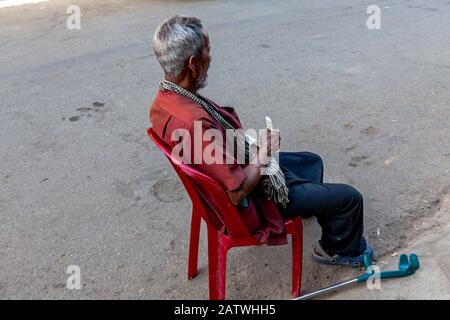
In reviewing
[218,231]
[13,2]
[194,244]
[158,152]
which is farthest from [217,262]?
[13,2]

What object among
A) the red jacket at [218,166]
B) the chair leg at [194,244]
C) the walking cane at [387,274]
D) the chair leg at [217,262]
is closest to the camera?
the red jacket at [218,166]

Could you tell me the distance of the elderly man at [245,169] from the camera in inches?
74.7

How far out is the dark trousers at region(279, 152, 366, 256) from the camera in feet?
7.36

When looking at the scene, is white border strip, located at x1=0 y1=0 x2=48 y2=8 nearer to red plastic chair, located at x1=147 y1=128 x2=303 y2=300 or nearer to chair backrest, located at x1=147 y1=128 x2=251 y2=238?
red plastic chair, located at x1=147 y1=128 x2=303 y2=300

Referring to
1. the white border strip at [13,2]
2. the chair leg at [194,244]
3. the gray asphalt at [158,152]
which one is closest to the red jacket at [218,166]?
the chair leg at [194,244]

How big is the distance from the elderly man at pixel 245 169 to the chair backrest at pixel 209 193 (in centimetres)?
3

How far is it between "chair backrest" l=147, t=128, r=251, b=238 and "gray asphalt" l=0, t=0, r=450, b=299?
492mm

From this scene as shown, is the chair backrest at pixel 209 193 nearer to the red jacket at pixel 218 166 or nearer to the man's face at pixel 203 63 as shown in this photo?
the red jacket at pixel 218 166

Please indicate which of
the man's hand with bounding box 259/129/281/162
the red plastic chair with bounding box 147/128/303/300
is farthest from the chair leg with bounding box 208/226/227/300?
the man's hand with bounding box 259/129/281/162

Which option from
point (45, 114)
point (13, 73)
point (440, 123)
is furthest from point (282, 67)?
point (13, 73)

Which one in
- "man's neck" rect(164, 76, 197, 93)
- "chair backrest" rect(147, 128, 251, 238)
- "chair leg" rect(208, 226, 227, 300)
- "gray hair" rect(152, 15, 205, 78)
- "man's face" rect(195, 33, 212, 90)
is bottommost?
"chair leg" rect(208, 226, 227, 300)

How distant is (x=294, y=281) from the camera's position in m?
2.33

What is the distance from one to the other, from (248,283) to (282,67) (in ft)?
10.9
